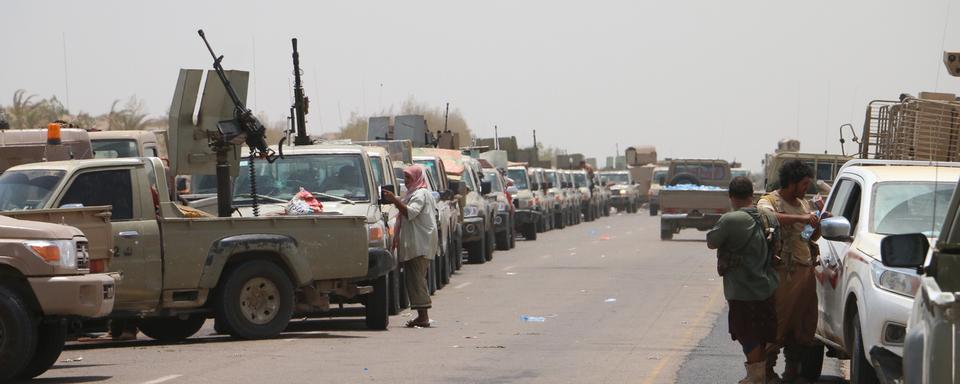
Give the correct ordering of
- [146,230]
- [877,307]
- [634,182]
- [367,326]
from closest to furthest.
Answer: [877,307] → [146,230] → [367,326] → [634,182]

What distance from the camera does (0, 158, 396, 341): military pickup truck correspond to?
45.6ft

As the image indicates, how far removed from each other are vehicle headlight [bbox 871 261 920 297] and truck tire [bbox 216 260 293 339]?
21.1ft

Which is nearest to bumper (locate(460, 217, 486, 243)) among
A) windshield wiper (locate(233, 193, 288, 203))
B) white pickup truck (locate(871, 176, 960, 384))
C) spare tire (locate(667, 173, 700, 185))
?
windshield wiper (locate(233, 193, 288, 203))

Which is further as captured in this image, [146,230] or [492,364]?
[146,230]

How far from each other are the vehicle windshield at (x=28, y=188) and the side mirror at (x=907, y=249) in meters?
8.85

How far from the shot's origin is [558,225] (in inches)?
1996

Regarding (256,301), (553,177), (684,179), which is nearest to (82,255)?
(256,301)

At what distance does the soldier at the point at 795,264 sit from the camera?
11.5m

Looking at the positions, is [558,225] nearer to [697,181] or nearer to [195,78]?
[697,181]

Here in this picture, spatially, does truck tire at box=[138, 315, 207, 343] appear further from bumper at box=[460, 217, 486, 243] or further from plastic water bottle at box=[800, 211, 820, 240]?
bumper at box=[460, 217, 486, 243]

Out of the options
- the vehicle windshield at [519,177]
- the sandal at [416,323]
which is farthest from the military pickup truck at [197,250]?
the vehicle windshield at [519,177]

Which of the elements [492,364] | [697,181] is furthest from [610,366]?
[697,181]

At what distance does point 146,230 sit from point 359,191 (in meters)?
3.80

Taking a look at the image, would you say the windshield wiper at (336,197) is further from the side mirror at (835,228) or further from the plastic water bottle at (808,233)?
the side mirror at (835,228)
